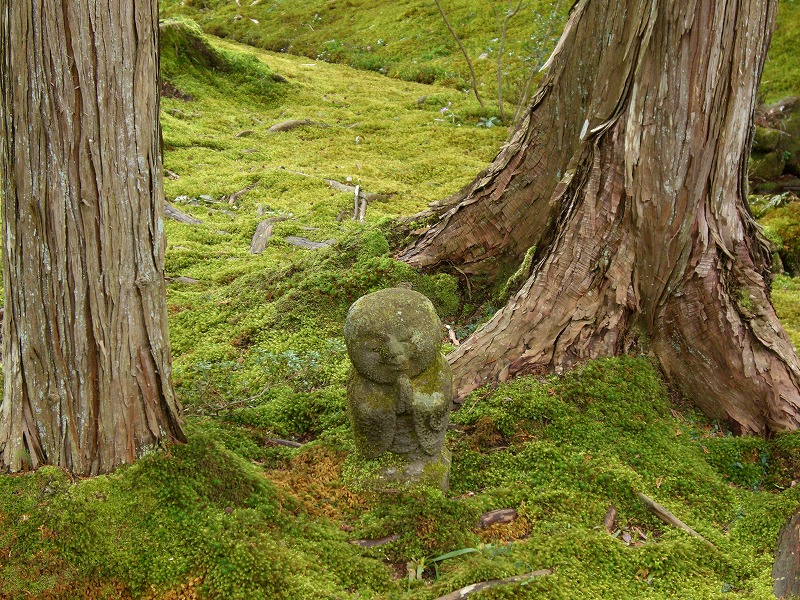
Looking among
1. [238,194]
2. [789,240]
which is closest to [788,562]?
[789,240]

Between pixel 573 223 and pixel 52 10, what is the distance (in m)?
3.79

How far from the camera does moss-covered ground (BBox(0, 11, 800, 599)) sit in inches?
141

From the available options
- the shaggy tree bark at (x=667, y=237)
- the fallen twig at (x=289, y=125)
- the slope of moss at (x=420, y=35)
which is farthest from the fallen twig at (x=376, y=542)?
the slope of moss at (x=420, y=35)

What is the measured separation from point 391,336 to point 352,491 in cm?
106

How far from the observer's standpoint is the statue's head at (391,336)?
3.99 m

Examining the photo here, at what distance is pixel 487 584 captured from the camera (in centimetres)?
360

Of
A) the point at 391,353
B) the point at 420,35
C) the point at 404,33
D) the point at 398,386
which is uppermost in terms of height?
the point at 404,33

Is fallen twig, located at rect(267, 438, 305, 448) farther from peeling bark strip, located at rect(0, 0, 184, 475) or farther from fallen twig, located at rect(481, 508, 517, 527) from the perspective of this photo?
fallen twig, located at rect(481, 508, 517, 527)

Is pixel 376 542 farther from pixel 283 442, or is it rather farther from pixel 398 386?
pixel 283 442

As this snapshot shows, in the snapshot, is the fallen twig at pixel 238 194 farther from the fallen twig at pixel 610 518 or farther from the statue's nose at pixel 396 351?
the fallen twig at pixel 610 518

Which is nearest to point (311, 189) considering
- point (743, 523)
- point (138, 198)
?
point (138, 198)

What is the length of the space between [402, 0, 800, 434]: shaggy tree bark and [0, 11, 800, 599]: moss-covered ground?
11.5 inches

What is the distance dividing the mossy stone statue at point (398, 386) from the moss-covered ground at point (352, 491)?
21cm

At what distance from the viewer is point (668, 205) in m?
5.16
